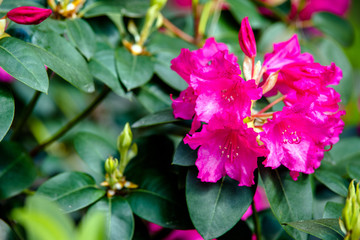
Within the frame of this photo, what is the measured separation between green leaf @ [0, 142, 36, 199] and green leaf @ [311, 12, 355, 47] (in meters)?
1.10

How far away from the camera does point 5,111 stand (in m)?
0.81

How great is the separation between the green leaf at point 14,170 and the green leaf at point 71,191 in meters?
0.11

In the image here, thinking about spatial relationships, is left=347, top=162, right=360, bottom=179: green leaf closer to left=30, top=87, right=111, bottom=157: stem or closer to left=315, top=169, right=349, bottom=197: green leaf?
left=315, top=169, right=349, bottom=197: green leaf

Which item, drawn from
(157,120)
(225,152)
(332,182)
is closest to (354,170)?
(332,182)

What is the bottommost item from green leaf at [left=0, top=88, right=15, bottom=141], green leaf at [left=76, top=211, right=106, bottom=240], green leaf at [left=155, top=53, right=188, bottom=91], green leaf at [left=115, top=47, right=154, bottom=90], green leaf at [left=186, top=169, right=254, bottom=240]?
green leaf at [left=186, top=169, right=254, bottom=240]

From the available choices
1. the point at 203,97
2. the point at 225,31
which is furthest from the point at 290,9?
the point at 203,97

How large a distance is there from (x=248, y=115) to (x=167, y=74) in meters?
0.37

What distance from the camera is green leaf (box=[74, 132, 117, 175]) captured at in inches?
40.1

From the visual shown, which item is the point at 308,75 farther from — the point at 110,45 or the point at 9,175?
the point at 9,175

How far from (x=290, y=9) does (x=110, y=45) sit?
2.51 ft

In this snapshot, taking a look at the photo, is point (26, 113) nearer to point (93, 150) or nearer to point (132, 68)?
point (93, 150)

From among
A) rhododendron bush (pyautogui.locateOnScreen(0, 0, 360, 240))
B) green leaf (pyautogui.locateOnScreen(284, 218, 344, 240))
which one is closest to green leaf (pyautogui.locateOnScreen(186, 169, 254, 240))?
rhododendron bush (pyautogui.locateOnScreen(0, 0, 360, 240))

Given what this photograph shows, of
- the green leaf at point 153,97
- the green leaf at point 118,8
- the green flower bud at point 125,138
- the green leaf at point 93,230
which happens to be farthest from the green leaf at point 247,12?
the green leaf at point 93,230

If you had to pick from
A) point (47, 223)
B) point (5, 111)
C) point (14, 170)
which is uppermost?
point (47, 223)
